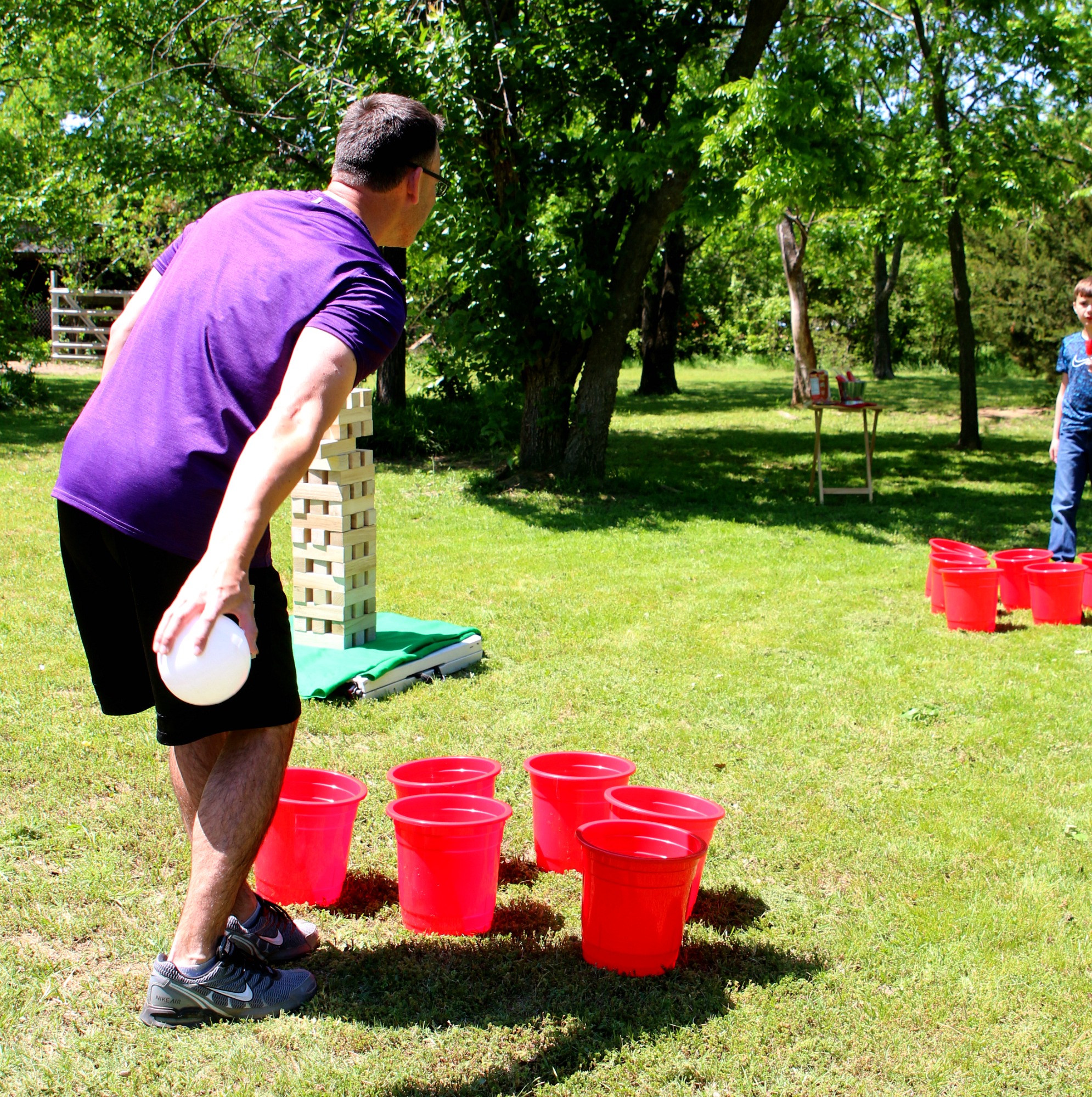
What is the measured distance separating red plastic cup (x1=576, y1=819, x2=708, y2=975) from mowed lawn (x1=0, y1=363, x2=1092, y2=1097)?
82mm

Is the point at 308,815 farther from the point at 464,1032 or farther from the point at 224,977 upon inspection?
the point at 464,1032

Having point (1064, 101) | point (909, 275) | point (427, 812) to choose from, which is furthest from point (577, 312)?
point (909, 275)

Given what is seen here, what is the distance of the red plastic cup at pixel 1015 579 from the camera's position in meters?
7.06

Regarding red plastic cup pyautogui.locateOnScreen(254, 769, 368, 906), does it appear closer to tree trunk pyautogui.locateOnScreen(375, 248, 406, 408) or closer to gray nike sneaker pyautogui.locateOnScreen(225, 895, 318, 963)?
gray nike sneaker pyautogui.locateOnScreen(225, 895, 318, 963)

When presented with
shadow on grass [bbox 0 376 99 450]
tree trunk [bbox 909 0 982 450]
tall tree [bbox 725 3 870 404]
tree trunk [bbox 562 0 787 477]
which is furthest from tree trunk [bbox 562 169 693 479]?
shadow on grass [bbox 0 376 99 450]

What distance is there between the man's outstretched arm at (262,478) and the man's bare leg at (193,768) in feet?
1.85

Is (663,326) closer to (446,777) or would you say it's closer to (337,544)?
(337,544)

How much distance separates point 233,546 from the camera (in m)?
2.10

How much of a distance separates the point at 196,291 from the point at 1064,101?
54.7ft

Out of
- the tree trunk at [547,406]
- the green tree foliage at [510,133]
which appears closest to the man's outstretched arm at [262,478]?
the green tree foliage at [510,133]

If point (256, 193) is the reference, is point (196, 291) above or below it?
below

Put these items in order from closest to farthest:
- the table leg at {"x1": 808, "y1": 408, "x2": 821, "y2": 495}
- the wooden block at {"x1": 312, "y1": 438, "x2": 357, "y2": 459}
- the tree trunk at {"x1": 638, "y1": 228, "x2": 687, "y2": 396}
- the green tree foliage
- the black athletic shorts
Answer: the black athletic shorts → the wooden block at {"x1": 312, "y1": 438, "x2": 357, "y2": 459} → the green tree foliage → the table leg at {"x1": 808, "y1": 408, "x2": 821, "y2": 495} → the tree trunk at {"x1": 638, "y1": 228, "x2": 687, "y2": 396}

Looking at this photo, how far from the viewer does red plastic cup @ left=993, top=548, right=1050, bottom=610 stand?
7059mm

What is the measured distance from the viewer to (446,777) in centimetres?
366
